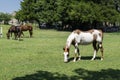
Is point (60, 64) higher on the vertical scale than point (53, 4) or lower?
lower

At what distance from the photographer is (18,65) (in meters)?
19.4

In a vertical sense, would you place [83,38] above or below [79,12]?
below

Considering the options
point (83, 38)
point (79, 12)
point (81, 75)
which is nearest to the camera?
point (81, 75)

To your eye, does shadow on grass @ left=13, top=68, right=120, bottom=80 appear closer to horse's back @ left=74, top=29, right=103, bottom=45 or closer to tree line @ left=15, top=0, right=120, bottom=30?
horse's back @ left=74, top=29, right=103, bottom=45

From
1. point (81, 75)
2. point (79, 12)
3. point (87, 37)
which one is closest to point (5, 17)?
point (79, 12)

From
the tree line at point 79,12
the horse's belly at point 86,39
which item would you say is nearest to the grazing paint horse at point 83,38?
the horse's belly at point 86,39

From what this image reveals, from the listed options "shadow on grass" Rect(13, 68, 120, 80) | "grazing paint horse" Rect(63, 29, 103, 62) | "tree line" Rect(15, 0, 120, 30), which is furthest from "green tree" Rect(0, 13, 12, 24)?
"shadow on grass" Rect(13, 68, 120, 80)

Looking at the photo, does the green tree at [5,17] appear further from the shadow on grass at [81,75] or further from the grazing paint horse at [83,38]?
the shadow on grass at [81,75]

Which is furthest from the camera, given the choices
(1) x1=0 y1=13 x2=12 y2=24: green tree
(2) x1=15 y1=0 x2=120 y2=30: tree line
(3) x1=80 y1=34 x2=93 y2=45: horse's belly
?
(1) x1=0 y1=13 x2=12 y2=24: green tree

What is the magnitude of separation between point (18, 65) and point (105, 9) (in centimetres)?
5845

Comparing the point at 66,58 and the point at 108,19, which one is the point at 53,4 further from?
the point at 66,58

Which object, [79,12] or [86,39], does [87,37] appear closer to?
[86,39]

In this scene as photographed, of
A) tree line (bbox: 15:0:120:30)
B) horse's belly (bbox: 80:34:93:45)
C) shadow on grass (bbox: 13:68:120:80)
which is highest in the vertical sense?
tree line (bbox: 15:0:120:30)

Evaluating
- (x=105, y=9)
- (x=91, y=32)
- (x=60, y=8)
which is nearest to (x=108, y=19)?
(x=105, y=9)
